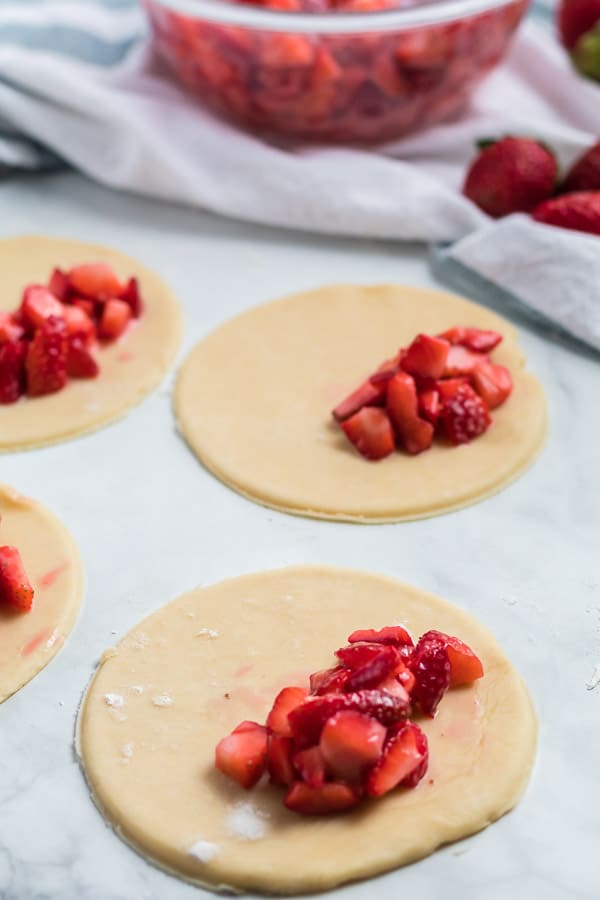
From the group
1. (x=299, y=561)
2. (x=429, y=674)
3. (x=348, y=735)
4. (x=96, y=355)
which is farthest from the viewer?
(x=96, y=355)

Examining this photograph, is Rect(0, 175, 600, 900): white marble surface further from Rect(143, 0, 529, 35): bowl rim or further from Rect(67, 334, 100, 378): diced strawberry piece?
Rect(143, 0, 529, 35): bowl rim

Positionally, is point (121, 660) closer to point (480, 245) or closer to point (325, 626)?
point (325, 626)

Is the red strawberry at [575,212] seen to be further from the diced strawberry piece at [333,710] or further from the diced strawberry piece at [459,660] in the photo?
the diced strawberry piece at [333,710]

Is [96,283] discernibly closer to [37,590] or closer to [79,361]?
[79,361]

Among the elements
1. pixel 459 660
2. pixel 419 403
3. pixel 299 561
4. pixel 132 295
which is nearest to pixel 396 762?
pixel 459 660

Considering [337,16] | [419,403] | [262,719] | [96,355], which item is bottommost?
[96,355]

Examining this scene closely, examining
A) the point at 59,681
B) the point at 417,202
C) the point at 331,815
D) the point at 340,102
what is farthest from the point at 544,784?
the point at 340,102
